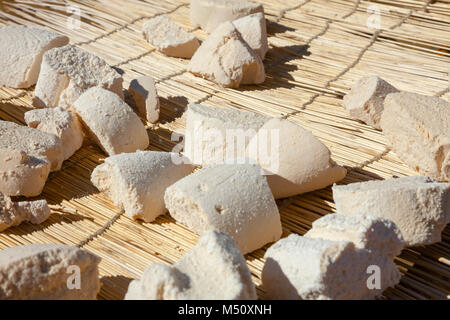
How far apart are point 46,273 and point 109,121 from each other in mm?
872

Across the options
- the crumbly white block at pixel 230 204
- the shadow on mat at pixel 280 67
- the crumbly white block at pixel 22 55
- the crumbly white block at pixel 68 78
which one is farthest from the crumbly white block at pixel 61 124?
the shadow on mat at pixel 280 67

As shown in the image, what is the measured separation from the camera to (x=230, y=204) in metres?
1.90

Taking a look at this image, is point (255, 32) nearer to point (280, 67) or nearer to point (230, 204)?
point (280, 67)

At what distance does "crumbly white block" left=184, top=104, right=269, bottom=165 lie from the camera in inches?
86.6

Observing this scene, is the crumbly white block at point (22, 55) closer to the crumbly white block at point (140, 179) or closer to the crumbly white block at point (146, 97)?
the crumbly white block at point (146, 97)

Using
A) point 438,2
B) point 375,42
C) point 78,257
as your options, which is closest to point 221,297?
point 78,257

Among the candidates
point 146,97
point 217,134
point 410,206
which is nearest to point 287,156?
point 217,134

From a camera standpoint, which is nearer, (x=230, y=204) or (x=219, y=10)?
(x=230, y=204)

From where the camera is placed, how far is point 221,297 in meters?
1.51

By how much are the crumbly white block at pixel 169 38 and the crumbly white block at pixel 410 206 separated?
4.96ft

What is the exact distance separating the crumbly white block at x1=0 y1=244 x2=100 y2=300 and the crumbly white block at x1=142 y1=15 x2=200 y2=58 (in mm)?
1721

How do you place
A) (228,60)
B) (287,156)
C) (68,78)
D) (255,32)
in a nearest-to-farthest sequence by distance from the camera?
(287,156), (68,78), (228,60), (255,32)

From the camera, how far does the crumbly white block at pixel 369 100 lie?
2.60m
